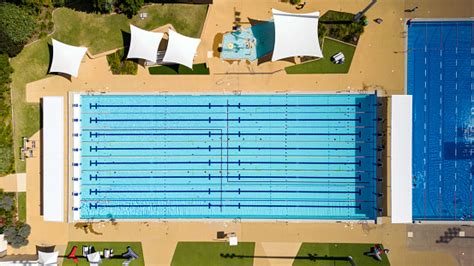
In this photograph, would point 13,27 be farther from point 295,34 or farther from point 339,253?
point 339,253

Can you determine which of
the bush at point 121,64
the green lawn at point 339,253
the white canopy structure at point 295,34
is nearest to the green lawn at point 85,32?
the bush at point 121,64

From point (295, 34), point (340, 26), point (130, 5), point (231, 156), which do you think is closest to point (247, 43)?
point (295, 34)

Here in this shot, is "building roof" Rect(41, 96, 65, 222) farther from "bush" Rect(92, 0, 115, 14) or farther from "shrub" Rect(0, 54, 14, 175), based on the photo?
"bush" Rect(92, 0, 115, 14)

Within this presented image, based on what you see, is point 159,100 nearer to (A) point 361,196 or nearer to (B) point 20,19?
(B) point 20,19

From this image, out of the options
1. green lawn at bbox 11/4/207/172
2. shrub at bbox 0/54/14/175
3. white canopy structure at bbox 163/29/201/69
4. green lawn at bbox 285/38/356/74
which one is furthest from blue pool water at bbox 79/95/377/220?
shrub at bbox 0/54/14/175

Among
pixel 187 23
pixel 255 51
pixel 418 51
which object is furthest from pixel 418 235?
pixel 187 23
